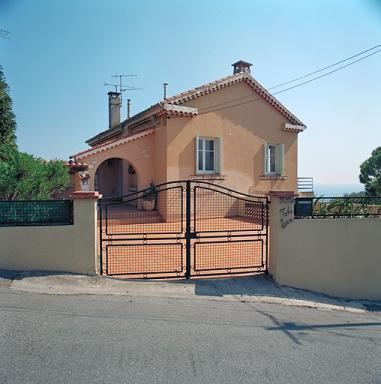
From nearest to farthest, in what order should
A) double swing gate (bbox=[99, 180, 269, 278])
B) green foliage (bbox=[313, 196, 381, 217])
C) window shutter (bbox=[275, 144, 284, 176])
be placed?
1. double swing gate (bbox=[99, 180, 269, 278])
2. green foliage (bbox=[313, 196, 381, 217])
3. window shutter (bbox=[275, 144, 284, 176])

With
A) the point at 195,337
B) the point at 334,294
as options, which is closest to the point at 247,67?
the point at 334,294

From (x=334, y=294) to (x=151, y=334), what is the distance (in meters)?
5.13

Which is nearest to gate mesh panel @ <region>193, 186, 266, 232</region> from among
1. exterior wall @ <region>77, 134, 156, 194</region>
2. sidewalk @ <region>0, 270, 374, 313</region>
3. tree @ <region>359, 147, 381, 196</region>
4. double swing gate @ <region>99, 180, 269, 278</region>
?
double swing gate @ <region>99, 180, 269, 278</region>

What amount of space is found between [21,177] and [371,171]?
3252 centimetres

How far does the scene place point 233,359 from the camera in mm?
3674

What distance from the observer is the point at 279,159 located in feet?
52.2

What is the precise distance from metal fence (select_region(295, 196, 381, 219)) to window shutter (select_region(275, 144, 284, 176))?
799 cm

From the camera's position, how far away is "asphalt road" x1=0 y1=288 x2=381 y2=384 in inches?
130

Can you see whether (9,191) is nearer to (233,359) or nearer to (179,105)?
(233,359)

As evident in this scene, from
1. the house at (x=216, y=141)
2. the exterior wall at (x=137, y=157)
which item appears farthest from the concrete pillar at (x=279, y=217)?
the exterior wall at (x=137, y=157)

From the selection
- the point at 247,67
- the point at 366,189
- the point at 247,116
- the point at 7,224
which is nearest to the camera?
the point at 7,224

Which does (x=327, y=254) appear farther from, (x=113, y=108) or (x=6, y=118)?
(x=113, y=108)

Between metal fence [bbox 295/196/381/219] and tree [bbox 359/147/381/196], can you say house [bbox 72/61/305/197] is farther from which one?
tree [bbox 359/147/381/196]

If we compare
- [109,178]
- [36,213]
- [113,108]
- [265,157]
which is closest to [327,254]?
[36,213]
